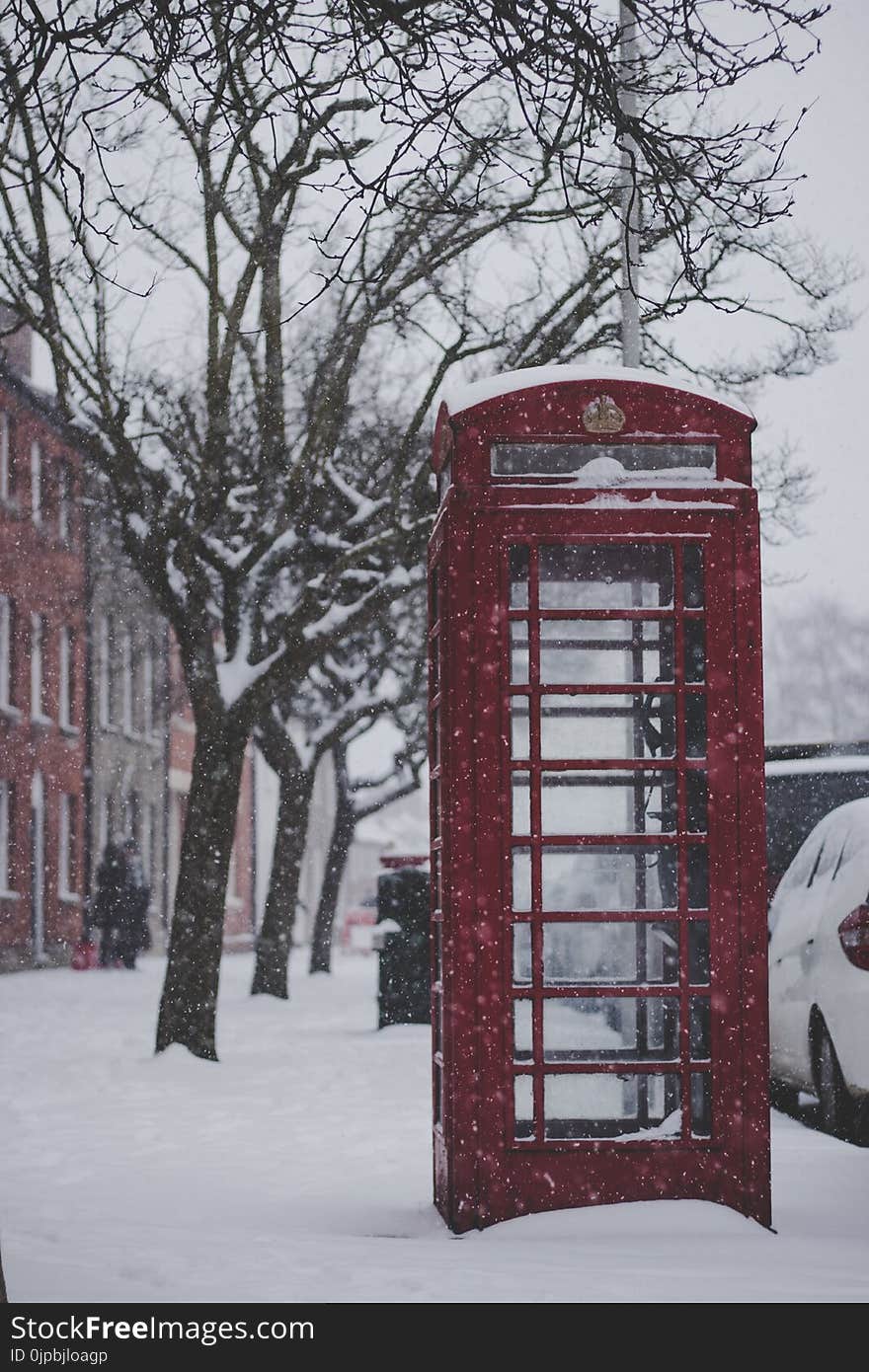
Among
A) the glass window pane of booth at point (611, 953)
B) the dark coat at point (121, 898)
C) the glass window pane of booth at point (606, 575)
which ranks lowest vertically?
the dark coat at point (121, 898)

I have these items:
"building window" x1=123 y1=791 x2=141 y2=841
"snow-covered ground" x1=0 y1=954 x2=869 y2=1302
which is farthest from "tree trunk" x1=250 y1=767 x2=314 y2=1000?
"building window" x1=123 y1=791 x2=141 y2=841

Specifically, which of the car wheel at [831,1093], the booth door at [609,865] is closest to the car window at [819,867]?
the car wheel at [831,1093]

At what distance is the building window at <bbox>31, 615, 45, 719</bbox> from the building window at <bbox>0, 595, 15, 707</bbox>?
1.72 ft

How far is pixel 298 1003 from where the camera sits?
22.8 metres

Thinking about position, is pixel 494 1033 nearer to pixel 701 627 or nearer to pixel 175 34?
pixel 701 627

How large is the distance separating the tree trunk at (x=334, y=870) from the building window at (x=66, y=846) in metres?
4.82

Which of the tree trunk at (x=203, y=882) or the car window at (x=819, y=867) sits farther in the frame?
the tree trunk at (x=203, y=882)

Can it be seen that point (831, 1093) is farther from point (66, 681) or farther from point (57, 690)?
point (66, 681)

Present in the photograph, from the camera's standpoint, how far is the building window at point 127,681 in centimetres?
3778

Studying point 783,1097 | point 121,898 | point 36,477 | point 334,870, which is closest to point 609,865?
point 783,1097

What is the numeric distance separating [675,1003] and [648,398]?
2.00 metres

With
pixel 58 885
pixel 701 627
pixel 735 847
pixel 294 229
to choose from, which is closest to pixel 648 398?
pixel 701 627

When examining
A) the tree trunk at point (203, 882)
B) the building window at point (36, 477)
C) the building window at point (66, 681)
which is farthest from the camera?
the building window at point (66, 681)

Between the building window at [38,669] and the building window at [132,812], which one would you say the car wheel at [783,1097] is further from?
the building window at [132,812]
